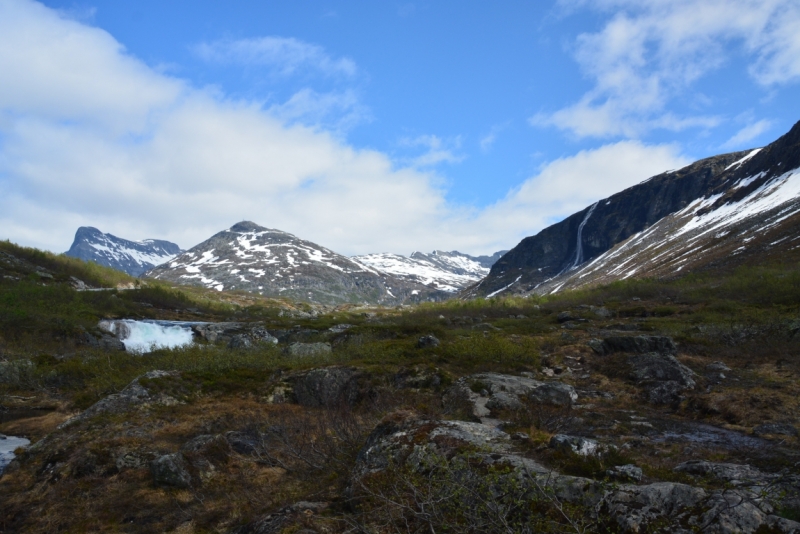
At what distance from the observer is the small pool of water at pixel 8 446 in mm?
12891

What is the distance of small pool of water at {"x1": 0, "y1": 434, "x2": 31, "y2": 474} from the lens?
12.9m

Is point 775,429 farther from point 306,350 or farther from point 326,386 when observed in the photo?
point 306,350

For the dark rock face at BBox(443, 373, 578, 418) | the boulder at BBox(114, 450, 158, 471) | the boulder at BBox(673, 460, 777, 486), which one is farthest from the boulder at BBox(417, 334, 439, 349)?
the boulder at BBox(673, 460, 777, 486)

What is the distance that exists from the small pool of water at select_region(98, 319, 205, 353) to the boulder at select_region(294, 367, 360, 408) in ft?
102

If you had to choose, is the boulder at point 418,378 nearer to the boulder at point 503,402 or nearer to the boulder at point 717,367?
the boulder at point 503,402

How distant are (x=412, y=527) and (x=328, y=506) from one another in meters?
1.91

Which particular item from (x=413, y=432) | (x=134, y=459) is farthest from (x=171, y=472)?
(x=413, y=432)

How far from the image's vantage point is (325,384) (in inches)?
683

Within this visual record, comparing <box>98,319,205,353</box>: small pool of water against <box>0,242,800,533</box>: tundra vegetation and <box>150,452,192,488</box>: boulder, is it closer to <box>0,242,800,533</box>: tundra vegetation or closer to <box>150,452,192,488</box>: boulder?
<box>0,242,800,533</box>: tundra vegetation

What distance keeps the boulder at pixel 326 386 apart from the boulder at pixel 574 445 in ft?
32.7

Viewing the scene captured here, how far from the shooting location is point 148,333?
47.1 meters

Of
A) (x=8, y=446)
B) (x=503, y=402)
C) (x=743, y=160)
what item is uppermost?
(x=743, y=160)

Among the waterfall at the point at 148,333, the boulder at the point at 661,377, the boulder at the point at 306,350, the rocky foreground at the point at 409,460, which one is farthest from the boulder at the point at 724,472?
the waterfall at the point at 148,333

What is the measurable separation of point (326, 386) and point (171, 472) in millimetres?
7521
